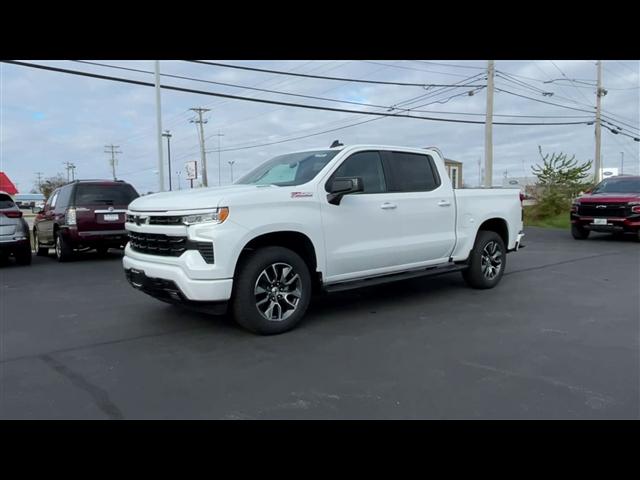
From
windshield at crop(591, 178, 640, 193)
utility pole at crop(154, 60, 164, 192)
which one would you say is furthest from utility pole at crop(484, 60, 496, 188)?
utility pole at crop(154, 60, 164, 192)

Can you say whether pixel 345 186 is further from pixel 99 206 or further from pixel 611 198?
pixel 611 198

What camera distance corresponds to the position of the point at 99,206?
1033cm

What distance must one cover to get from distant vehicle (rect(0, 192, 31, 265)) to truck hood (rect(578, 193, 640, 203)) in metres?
13.6

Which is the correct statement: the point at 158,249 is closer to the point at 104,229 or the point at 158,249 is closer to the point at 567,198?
the point at 104,229

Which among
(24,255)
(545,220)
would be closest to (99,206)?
(24,255)

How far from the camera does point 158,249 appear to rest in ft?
15.8

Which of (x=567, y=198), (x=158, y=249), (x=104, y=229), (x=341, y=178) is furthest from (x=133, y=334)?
(x=567, y=198)

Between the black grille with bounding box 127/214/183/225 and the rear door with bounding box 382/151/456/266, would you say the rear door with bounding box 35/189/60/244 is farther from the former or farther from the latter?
the rear door with bounding box 382/151/456/266

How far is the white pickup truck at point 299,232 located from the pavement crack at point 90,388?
1.05m

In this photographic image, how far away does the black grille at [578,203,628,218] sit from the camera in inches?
483

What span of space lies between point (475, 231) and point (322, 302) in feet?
7.83

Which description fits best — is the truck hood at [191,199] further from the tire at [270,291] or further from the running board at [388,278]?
the running board at [388,278]

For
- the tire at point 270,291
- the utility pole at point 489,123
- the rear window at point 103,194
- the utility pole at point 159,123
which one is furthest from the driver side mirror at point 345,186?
the utility pole at point 489,123
